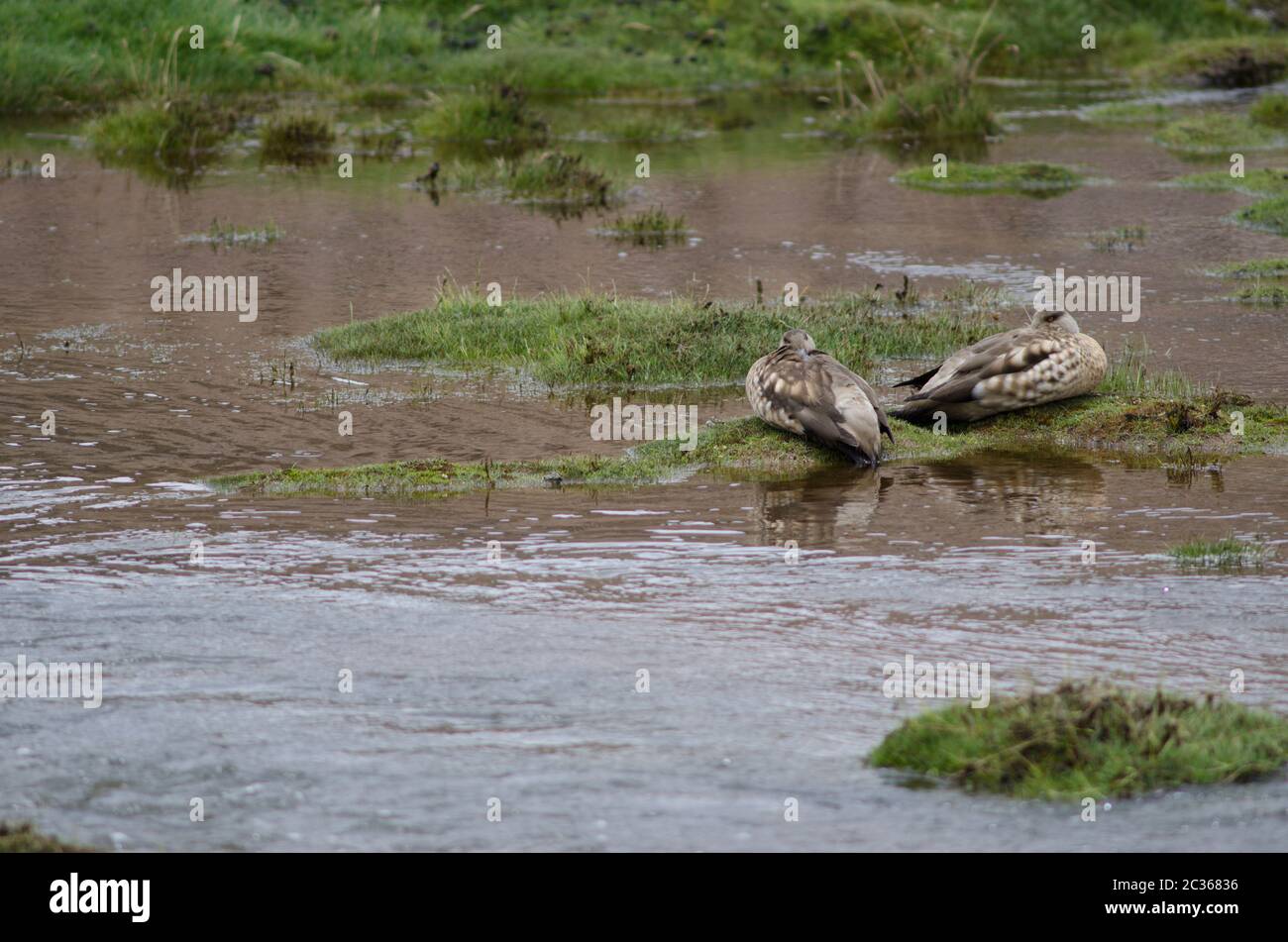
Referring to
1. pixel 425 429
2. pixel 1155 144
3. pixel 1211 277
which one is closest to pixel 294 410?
pixel 425 429

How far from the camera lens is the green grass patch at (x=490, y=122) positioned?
28578 mm

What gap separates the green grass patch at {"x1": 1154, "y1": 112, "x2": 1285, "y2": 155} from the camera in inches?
1118

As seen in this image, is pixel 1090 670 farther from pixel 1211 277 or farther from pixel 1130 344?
pixel 1211 277

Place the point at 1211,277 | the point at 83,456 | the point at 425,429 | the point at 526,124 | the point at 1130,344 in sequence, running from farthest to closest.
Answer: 1. the point at 526,124
2. the point at 1211,277
3. the point at 1130,344
4. the point at 425,429
5. the point at 83,456

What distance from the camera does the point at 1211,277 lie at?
59.3 ft

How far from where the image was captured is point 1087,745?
6543 millimetres

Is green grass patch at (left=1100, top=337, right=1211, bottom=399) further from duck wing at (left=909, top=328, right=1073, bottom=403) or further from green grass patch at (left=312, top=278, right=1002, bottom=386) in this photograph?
green grass patch at (left=312, top=278, right=1002, bottom=386)

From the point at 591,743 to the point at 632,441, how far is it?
558 centimetres

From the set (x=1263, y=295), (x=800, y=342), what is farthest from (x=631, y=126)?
(x=800, y=342)

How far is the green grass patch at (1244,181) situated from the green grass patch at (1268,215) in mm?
1422

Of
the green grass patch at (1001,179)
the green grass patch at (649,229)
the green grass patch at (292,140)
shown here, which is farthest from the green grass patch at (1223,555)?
the green grass patch at (292,140)

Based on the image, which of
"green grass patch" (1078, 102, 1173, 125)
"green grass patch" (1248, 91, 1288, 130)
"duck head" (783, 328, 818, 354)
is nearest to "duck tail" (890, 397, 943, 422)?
"duck head" (783, 328, 818, 354)

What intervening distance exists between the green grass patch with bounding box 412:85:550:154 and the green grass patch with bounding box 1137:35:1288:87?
16398 mm

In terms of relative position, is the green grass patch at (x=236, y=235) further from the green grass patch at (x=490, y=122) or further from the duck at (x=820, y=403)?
the duck at (x=820, y=403)
